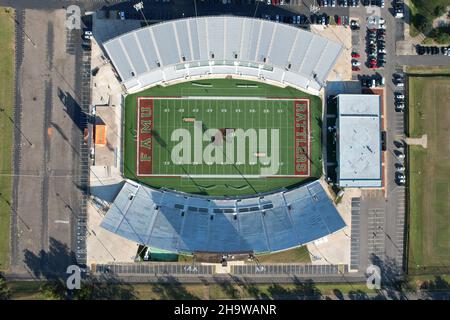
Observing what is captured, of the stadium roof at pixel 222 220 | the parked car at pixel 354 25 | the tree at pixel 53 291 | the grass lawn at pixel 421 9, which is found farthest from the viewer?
the parked car at pixel 354 25

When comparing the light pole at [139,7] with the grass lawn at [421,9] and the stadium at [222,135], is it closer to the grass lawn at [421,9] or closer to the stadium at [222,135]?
the stadium at [222,135]

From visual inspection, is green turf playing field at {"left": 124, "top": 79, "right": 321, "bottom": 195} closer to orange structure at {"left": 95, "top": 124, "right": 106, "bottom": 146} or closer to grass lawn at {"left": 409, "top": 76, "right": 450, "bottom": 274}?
orange structure at {"left": 95, "top": 124, "right": 106, "bottom": 146}

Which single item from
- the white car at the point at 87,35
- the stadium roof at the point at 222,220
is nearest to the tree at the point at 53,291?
the stadium roof at the point at 222,220

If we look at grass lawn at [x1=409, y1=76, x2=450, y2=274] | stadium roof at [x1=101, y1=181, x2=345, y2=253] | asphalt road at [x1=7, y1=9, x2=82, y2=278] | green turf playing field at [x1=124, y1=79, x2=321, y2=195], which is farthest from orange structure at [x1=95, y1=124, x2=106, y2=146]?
grass lawn at [x1=409, y1=76, x2=450, y2=274]

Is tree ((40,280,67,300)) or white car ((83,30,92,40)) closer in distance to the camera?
tree ((40,280,67,300))

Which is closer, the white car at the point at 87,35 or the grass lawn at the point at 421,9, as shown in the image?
the grass lawn at the point at 421,9

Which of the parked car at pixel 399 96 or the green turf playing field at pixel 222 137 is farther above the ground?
the parked car at pixel 399 96

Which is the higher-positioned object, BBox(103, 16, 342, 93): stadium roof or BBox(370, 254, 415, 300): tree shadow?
BBox(103, 16, 342, 93): stadium roof
